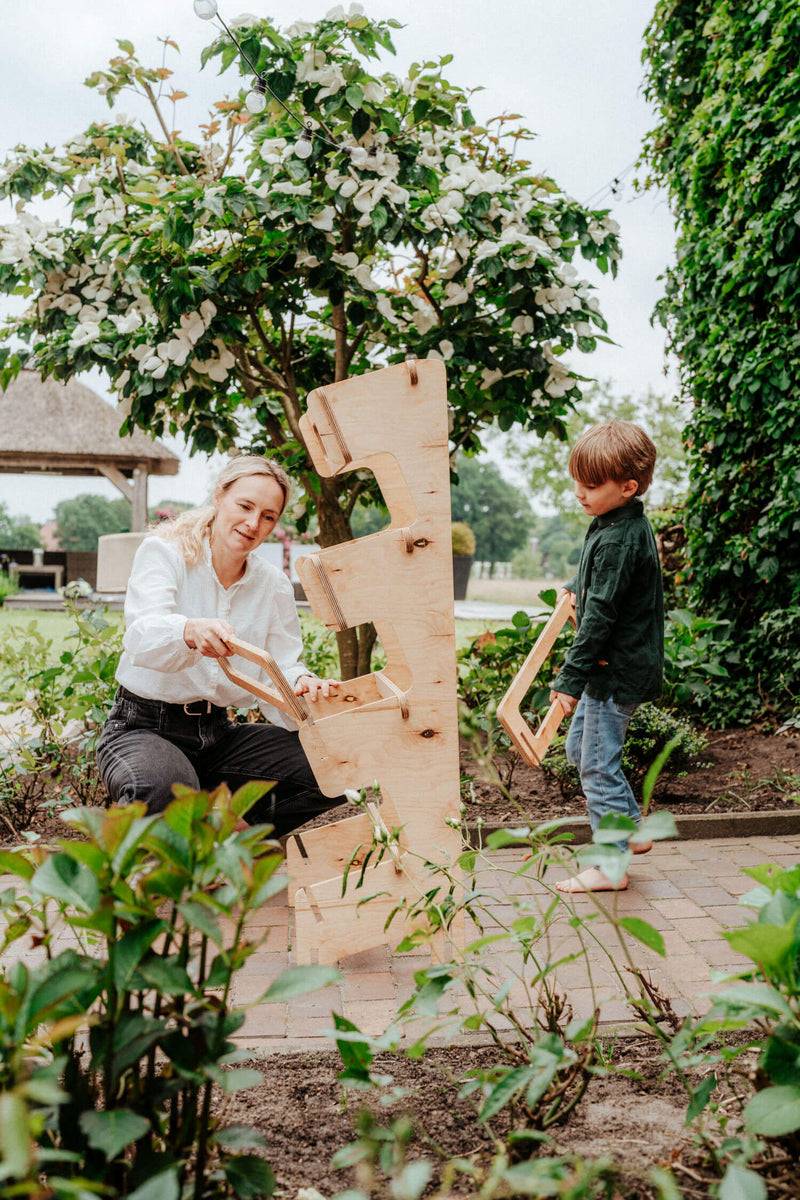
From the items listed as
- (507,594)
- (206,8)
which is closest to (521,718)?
(206,8)

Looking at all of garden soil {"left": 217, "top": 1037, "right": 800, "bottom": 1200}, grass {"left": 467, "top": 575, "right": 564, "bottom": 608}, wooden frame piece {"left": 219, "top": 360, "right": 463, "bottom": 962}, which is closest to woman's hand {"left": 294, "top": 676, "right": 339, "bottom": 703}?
wooden frame piece {"left": 219, "top": 360, "right": 463, "bottom": 962}

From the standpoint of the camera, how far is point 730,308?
5172mm

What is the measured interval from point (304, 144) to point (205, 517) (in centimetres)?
161

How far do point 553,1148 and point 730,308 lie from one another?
16.2 feet

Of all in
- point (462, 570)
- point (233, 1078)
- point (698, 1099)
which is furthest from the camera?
point (462, 570)

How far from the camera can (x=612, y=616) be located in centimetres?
297

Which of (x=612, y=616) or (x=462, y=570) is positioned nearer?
(x=612, y=616)

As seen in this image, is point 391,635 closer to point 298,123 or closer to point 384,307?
point 384,307

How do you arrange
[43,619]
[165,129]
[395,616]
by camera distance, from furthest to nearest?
[43,619] < [165,129] < [395,616]

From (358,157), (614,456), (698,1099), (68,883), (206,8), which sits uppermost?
(206,8)

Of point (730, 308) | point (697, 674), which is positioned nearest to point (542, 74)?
point (730, 308)

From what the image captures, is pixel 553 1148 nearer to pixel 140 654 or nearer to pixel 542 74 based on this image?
pixel 140 654

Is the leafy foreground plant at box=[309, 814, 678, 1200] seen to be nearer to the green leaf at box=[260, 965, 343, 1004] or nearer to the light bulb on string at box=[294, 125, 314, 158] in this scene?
the green leaf at box=[260, 965, 343, 1004]

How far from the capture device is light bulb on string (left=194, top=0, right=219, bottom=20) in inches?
126
